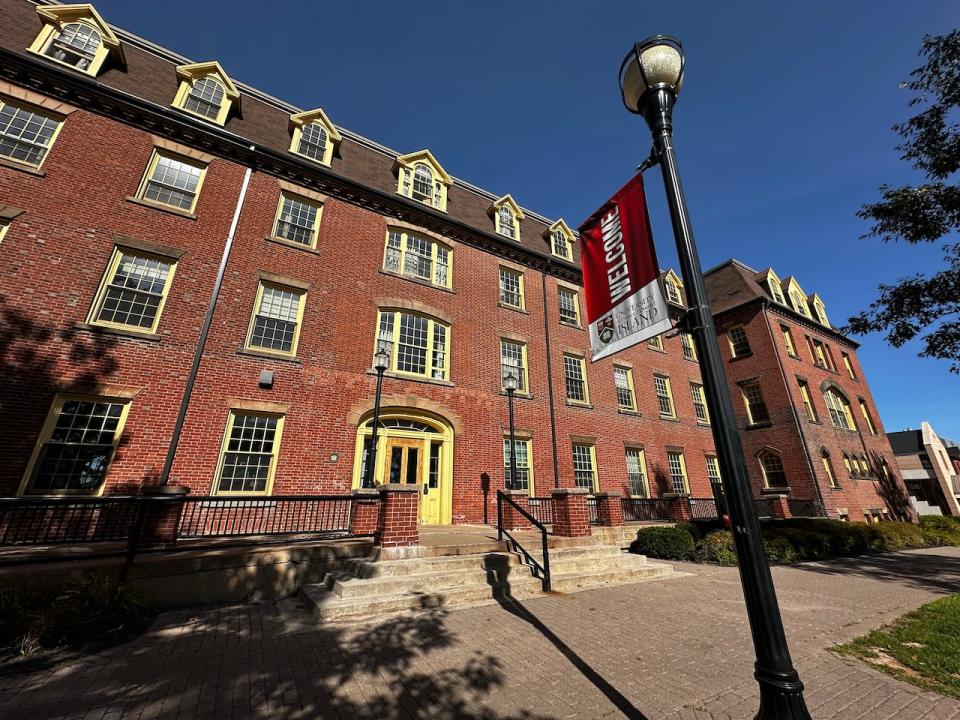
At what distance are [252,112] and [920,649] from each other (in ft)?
66.4

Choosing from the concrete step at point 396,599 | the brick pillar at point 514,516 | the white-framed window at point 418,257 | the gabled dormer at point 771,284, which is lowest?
the concrete step at point 396,599

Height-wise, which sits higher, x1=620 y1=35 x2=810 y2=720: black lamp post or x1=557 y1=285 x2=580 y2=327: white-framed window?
x1=557 y1=285 x2=580 y2=327: white-framed window

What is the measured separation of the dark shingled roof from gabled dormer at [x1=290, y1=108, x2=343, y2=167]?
0.32 metres

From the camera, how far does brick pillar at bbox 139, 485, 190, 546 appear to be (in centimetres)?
656

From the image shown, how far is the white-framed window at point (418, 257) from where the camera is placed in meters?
14.4

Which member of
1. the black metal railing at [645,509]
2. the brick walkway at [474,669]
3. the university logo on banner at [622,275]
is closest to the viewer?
the brick walkway at [474,669]

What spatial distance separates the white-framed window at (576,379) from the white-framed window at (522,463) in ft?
10.5

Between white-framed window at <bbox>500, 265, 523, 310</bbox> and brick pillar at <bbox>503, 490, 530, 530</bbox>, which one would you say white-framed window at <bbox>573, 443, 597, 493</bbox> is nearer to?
brick pillar at <bbox>503, 490, 530, 530</bbox>

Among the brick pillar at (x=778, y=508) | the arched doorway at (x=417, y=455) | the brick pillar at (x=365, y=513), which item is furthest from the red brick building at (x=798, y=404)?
the brick pillar at (x=365, y=513)

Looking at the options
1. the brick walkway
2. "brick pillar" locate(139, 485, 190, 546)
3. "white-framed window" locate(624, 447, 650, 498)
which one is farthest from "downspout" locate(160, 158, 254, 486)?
"white-framed window" locate(624, 447, 650, 498)

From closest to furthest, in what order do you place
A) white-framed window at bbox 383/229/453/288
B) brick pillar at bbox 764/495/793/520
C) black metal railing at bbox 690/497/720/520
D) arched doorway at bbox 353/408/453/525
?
arched doorway at bbox 353/408/453/525 → white-framed window at bbox 383/229/453/288 → brick pillar at bbox 764/495/793/520 → black metal railing at bbox 690/497/720/520

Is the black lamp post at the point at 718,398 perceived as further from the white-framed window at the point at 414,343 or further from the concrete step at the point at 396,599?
the white-framed window at the point at 414,343

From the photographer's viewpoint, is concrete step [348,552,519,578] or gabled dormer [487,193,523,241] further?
gabled dormer [487,193,523,241]

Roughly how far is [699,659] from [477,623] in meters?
2.79
